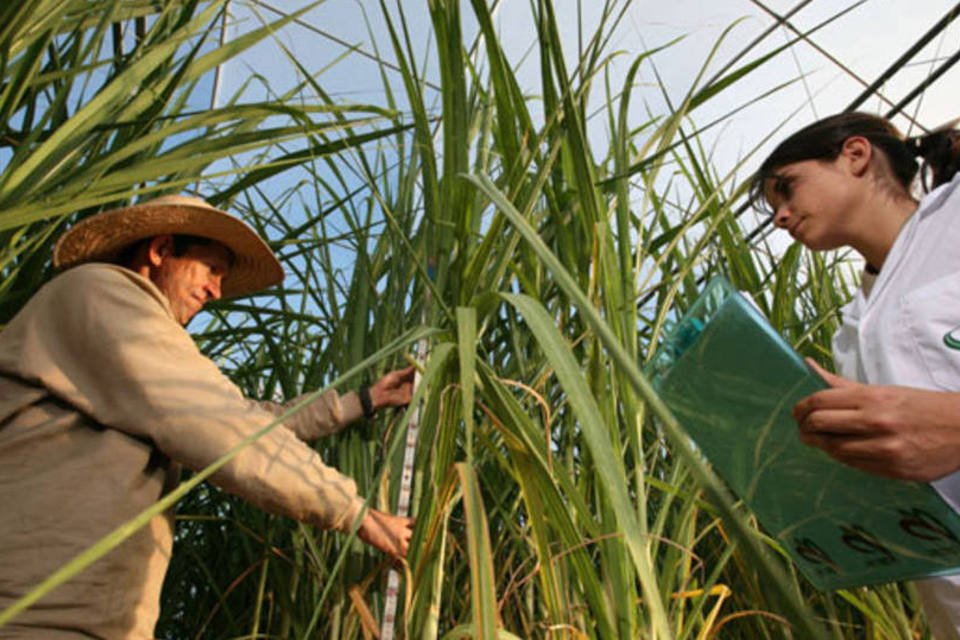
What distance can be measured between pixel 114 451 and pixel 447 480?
39cm

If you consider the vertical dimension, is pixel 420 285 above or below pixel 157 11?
below

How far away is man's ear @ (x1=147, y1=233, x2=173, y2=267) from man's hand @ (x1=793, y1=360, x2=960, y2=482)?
2.65 feet

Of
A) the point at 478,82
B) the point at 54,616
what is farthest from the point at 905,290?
the point at 54,616

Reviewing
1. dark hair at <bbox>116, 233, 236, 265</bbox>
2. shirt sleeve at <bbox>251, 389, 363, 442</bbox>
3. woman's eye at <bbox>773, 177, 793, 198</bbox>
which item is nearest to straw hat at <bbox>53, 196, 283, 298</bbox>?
dark hair at <bbox>116, 233, 236, 265</bbox>

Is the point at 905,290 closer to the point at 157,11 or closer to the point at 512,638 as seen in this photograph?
the point at 512,638

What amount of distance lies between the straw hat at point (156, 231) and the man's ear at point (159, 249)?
0.01 m

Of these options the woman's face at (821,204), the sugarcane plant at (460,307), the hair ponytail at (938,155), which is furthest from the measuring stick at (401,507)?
the hair ponytail at (938,155)

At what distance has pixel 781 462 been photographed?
1.80ft

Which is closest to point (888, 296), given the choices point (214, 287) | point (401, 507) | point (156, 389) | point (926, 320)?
point (926, 320)

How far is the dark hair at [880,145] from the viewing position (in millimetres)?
858

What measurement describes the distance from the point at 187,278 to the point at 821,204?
752 mm

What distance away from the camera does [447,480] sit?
59 cm

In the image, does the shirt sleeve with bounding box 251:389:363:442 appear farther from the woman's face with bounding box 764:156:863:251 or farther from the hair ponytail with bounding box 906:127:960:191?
the hair ponytail with bounding box 906:127:960:191

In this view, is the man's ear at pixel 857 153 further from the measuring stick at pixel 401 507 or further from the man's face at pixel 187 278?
the man's face at pixel 187 278
